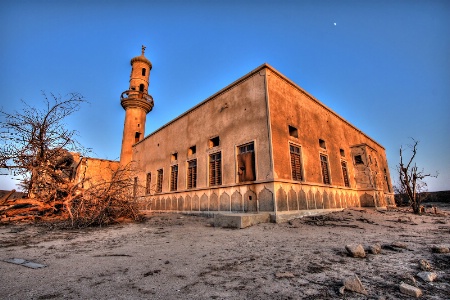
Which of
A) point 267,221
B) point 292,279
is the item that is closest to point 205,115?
point 267,221

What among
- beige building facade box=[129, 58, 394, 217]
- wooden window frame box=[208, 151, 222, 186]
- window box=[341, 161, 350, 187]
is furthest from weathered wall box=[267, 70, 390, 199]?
Result: wooden window frame box=[208, 151, 222, 186]

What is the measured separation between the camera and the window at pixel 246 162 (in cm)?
822

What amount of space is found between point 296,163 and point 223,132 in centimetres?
349

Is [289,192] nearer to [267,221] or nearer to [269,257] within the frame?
[267,221]

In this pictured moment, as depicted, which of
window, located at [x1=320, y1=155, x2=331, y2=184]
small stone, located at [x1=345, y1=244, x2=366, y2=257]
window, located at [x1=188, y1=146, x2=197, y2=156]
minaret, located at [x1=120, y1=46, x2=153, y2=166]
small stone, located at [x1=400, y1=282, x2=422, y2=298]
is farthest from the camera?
minaret, located at [x1=120, y1=46, x2=153, y2=166]

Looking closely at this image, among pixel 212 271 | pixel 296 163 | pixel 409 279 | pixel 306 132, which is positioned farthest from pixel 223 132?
pixel 409 279

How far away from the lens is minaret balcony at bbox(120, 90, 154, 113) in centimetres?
2070

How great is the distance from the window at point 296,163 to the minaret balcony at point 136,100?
17.1 m

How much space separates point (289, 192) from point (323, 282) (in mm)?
5808

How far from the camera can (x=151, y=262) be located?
2.85 m

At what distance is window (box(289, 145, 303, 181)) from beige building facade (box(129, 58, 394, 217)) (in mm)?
47

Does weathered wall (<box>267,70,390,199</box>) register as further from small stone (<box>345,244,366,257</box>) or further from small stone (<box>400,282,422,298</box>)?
small stone (<box>400,282,422,298</box>)

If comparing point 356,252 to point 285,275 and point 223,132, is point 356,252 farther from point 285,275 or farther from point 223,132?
point 223,132

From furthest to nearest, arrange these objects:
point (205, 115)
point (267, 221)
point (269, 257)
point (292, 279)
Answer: point (205, 115) → point (267, 221) → point (269, 257) → point (292, 279)
